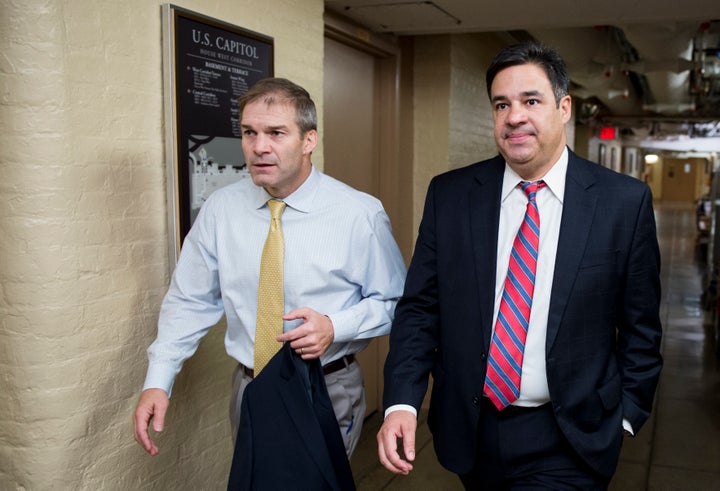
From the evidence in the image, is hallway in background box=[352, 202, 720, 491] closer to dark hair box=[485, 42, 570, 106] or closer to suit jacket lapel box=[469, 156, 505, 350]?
suit jacket lapel box=[469, 156, 505, 350]

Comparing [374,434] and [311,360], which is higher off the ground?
[311,360]

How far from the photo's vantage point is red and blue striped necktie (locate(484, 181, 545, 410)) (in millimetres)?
1800

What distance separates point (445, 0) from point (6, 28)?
6.75ft

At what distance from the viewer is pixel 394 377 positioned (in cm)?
190

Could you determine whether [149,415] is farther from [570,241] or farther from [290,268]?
[570,241]

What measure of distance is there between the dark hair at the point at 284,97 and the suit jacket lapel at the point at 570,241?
75 centimetres

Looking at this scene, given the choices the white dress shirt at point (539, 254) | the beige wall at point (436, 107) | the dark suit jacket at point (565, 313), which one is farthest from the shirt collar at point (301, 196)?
the beige wall at point (436, 107)

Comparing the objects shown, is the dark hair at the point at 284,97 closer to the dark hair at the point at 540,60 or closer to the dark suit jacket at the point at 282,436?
the dark hair at the point at 540,60

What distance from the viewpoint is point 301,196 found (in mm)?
2100

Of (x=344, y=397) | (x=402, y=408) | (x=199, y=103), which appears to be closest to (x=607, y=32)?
(x=199, y=103)

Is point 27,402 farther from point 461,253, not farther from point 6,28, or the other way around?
point 461,253

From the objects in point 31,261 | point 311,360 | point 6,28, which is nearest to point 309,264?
point 311,360

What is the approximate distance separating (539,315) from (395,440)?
19.3 inches

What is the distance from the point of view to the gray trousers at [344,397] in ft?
6.97
